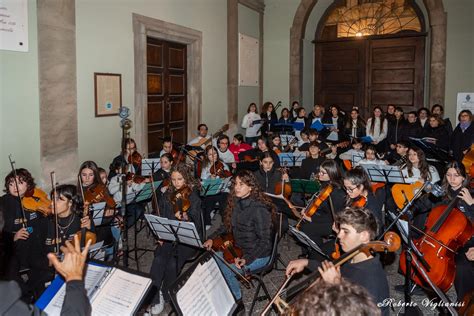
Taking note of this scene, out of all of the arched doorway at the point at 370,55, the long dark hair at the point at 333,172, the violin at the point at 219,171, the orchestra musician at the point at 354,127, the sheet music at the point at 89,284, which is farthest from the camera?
the arched doorway at the point at 370,55

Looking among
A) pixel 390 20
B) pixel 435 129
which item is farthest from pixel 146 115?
pixel 390 20

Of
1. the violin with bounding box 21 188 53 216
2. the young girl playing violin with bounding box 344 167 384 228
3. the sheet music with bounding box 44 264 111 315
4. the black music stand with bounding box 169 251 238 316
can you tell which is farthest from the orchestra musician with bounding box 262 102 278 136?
the sheet music with bounding box 44 264 111 315

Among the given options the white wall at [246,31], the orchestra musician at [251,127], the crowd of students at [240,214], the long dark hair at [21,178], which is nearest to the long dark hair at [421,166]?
the crowd of students at [240,214]

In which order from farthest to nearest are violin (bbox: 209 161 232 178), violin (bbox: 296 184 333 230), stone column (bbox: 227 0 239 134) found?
stone column (bbox: 227 0 239 134)
violin (bbox: 209 161 232 178)
violin (bbox: 296 184 333 230)

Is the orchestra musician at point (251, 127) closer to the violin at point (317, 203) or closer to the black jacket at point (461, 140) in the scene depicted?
the black jacket at point (461, 140)

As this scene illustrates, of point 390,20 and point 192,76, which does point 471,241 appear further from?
point 390,20

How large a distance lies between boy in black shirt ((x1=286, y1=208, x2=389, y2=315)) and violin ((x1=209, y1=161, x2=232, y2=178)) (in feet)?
14.2

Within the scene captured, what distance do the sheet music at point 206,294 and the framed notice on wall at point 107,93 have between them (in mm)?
5712

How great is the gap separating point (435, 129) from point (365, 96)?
4.15 m

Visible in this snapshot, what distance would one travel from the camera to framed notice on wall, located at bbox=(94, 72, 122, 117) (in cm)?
809

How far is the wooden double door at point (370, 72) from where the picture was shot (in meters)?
12.9

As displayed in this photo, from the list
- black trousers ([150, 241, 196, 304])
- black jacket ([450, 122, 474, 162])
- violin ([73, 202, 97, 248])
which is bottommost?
black trousers ([150, 241, 196, 304])

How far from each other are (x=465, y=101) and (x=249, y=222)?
29.5 feet

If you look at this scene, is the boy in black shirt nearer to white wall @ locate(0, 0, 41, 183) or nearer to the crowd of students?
the crowd of students
